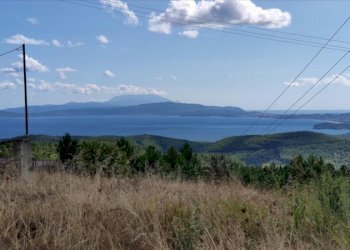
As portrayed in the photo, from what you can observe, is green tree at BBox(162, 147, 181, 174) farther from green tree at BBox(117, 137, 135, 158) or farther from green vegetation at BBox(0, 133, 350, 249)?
green vegetation at BBox(0, 133, 350, 249)

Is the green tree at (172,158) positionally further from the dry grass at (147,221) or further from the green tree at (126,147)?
the dry grass at (147,221)

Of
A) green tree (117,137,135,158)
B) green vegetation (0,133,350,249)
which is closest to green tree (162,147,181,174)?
green tree (117,137,135,158)

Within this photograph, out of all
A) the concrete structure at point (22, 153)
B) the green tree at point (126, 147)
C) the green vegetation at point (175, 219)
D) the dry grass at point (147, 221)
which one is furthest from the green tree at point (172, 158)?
the dry grass at point (147, 221)

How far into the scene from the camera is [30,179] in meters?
7.17

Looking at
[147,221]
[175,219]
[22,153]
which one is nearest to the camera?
[175,219]

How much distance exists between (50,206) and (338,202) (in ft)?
10.6

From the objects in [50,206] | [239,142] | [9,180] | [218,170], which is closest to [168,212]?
[50,206]

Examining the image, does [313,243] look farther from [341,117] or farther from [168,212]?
[341,117]

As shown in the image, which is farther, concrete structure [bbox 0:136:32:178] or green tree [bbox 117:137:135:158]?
green tree [bbox 117:137:135:158]

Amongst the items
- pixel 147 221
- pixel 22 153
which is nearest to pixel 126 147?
pixel 22 153

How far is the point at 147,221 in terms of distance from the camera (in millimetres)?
4543

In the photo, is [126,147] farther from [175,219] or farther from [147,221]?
[175,219]

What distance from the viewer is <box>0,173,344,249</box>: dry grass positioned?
3873mm

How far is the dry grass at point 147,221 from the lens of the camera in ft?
12.7
